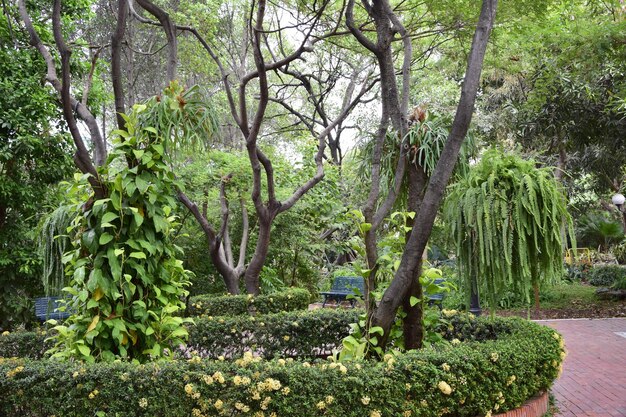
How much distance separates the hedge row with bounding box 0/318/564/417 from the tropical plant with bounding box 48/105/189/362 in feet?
1.34

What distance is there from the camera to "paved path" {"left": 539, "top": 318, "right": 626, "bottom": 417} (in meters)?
5.75

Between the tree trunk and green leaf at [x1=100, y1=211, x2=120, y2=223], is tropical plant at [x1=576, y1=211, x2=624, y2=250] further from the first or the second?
green leaf at [x1=100, y1=211, x2=120, y2=223]

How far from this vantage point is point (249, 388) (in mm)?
3773

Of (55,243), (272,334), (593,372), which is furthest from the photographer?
(593,372)

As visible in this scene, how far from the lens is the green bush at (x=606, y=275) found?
15.6 meters

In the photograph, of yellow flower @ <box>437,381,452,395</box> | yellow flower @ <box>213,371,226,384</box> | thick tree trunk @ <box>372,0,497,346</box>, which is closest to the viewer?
yellow flower @ <box>213,371,226,384</box>

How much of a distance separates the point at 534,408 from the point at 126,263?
3.56m

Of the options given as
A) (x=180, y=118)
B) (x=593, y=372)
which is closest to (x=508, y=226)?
(x=180, y=118)

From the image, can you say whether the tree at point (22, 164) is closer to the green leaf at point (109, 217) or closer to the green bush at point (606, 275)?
the green leaf at point (109, 217)

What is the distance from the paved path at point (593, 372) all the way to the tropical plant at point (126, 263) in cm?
392

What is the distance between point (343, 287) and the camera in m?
13.3

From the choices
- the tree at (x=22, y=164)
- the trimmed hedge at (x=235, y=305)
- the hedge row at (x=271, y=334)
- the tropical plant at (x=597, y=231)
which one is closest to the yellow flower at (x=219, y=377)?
the hedge row at (x=271, y=334)

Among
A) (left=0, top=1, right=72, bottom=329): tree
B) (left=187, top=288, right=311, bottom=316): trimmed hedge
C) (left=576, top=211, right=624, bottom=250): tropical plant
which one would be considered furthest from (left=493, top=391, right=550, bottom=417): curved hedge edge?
(left=576, top=211, right=624, bottom=250): tropical plant

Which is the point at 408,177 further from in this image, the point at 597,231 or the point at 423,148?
the point at 597,231
